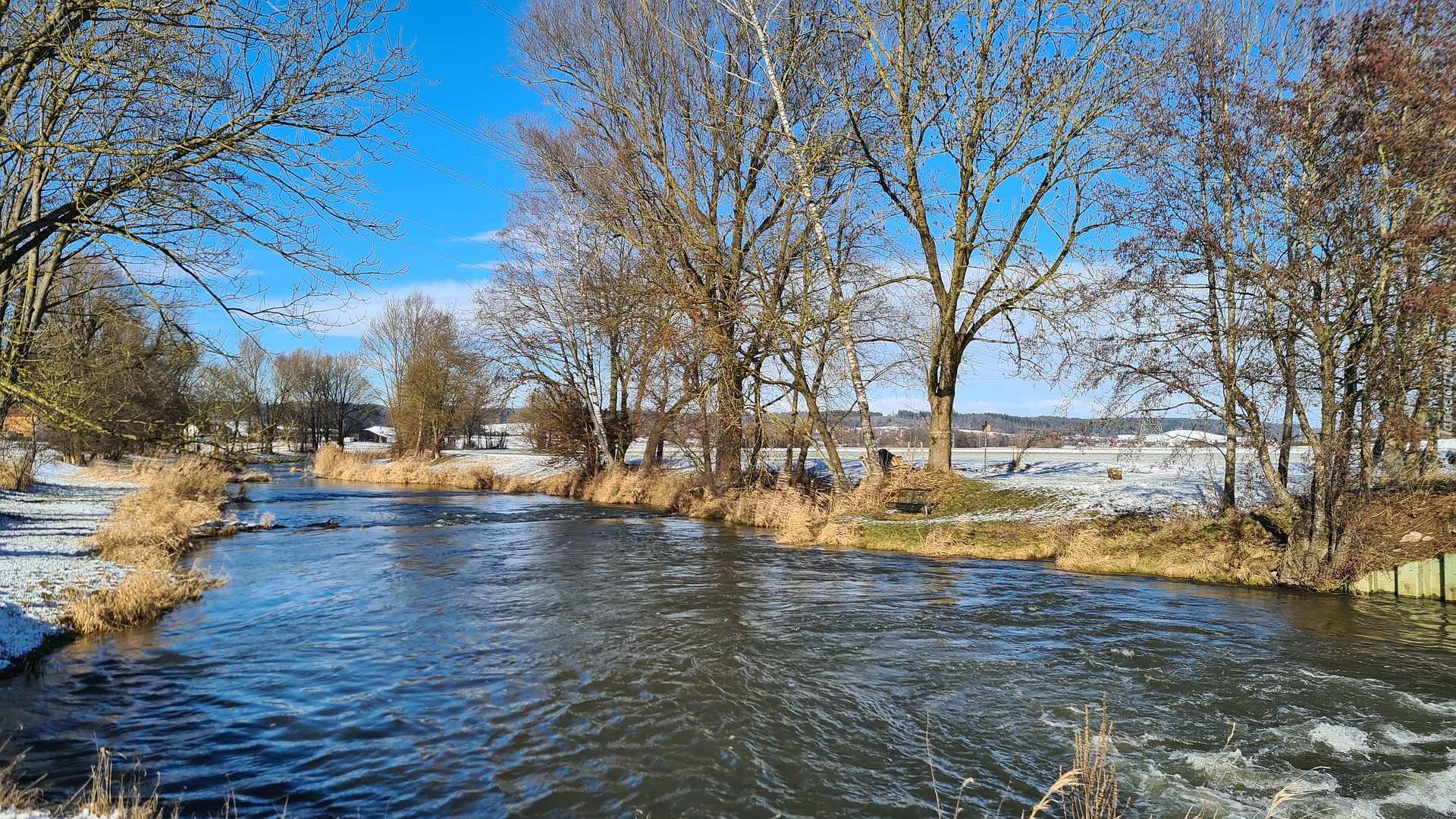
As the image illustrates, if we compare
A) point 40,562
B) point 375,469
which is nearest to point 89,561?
point 40,562

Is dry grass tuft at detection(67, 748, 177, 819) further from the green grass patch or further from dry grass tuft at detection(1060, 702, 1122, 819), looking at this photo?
the green grass patch

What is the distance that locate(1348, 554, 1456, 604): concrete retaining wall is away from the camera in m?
11.8

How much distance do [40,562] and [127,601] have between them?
8.85 ft

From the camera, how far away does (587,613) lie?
11.5m

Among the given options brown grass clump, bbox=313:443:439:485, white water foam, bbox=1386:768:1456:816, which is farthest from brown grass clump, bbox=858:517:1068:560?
brown grass clump, bbox=313:443:439:485

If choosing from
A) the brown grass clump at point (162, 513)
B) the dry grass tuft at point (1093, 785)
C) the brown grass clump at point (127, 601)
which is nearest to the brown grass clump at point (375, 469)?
the brown grass clump at point (162, 513)

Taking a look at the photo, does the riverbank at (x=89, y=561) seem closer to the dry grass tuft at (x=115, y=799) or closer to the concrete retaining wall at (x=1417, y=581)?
the dry grass tuft at (x=115, y=799)

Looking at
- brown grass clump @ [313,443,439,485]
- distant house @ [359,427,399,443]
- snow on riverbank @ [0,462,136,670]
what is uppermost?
distant house @ [359,427,399,443]

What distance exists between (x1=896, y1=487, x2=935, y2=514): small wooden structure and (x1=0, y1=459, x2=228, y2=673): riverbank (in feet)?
45.4

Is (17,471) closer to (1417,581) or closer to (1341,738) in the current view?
(1341,738)

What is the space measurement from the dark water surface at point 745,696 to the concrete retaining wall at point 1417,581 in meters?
0.47

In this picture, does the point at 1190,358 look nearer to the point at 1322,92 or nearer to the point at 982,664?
the point at 1322,92

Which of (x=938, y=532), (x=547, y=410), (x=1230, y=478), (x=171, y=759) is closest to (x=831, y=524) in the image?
(x=938, y=532)

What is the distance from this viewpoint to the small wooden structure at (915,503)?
752 inches
